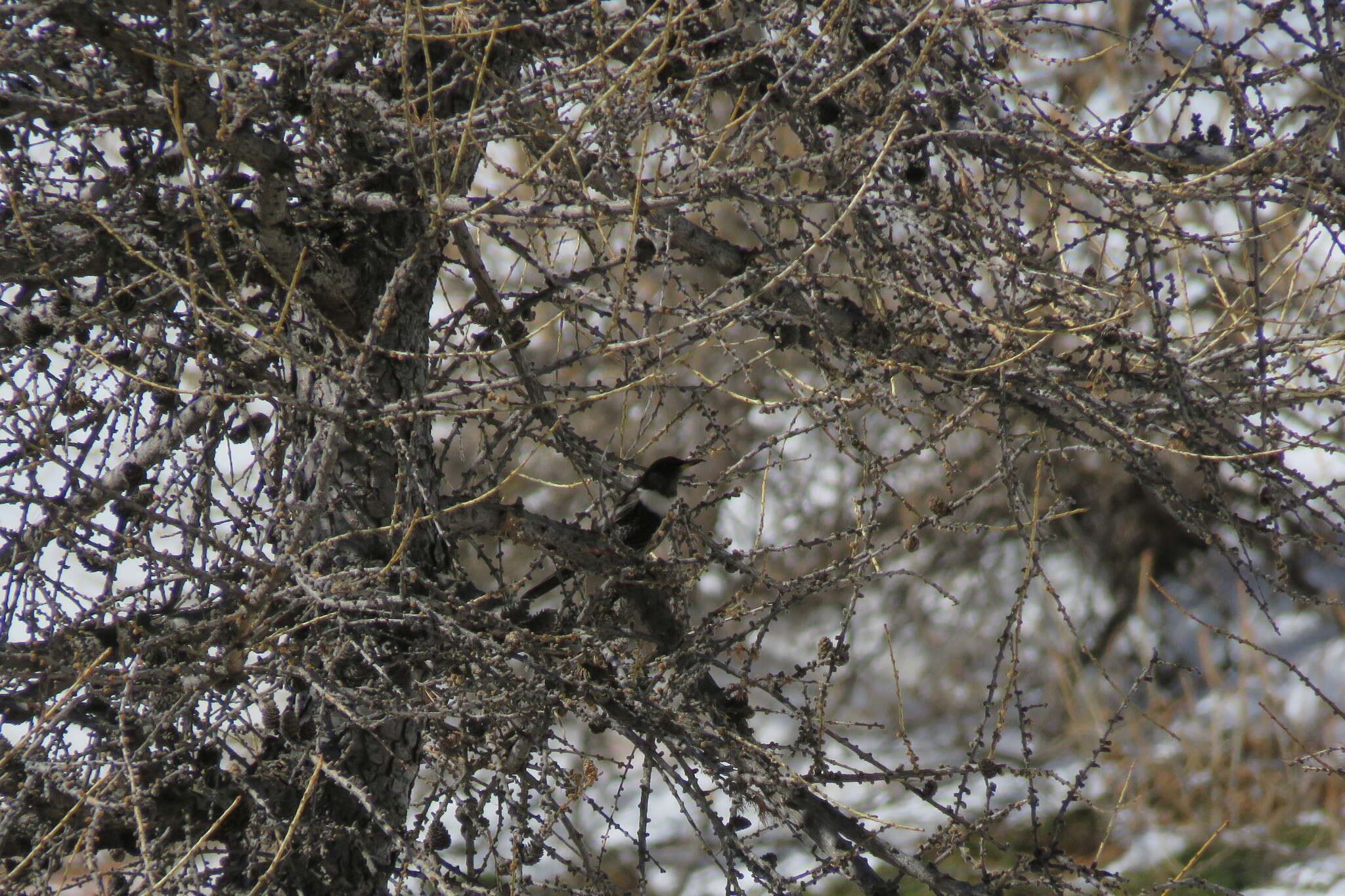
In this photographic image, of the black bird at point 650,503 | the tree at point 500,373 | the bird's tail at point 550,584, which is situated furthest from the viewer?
the black bird at point 650,503

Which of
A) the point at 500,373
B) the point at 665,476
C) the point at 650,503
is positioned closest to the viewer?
the point at 500,373

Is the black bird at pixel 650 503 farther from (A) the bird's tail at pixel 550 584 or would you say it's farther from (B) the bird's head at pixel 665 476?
(A) the bird's tail at pixel 550 584

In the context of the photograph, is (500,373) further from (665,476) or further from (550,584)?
(665,476)

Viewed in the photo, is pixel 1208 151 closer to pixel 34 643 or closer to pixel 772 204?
pixel 772 204

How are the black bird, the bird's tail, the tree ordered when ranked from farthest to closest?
the black bird
the bird's tail
the tree

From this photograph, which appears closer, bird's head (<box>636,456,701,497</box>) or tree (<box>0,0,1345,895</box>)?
tree (<box>0,0,1345,895</box>)

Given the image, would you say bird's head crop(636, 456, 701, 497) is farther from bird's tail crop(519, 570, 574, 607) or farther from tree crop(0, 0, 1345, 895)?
tree crop(0, 0, 1345, 895)

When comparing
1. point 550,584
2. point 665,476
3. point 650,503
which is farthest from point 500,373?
point 650,503

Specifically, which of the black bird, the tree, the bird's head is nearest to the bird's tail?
the tree

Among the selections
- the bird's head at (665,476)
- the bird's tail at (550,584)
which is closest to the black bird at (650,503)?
the bird's head at (665,476)

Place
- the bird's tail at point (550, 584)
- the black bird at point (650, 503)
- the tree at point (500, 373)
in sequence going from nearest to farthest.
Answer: the tree at point (500, 373)
the bird's tail at point (550, 584)
the black bird at point (650, 503)

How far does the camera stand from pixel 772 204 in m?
2.68

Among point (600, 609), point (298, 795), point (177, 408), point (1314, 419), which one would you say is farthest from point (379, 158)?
point (1314, 419)

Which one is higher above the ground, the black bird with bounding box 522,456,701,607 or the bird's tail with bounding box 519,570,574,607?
the black bird with bounding box 522,456,701,607
